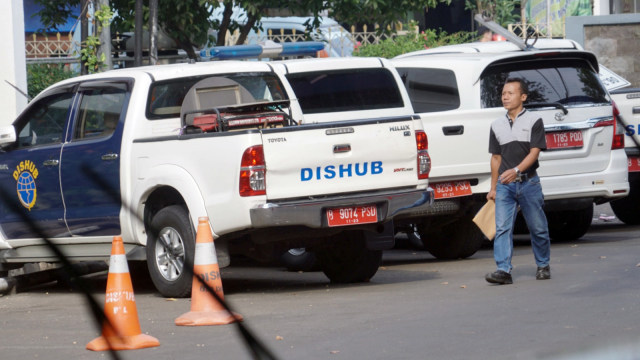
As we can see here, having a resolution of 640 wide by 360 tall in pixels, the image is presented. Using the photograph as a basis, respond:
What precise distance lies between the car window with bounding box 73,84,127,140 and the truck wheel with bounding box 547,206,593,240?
18.1 feet

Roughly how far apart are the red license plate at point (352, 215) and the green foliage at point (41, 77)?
32.1 ft

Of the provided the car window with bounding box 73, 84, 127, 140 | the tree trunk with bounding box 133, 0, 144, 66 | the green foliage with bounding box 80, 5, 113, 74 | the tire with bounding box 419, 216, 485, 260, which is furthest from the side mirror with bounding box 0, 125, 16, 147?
the tree trunk with bounding box 133, 0, 144, 66

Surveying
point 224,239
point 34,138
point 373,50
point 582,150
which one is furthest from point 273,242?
point 373,50

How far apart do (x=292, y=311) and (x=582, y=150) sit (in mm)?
4695

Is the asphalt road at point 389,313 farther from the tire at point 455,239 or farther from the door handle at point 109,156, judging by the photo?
the door handle at point 109,156

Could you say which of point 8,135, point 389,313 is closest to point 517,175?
point 389,313

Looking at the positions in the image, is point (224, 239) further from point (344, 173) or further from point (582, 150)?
point (582, 150)

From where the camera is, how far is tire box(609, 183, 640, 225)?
45.8ft

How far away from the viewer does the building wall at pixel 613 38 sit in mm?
20906

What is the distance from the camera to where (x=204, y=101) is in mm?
9539

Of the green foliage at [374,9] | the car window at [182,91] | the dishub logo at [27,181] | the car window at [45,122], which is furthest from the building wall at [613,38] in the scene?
the dishub logo at [27,181]

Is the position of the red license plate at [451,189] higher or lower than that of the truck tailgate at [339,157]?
lower

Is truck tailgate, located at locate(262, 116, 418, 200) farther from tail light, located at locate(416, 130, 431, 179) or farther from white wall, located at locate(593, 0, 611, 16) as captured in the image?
white wall, located at locate(593, 0, 611, 16)

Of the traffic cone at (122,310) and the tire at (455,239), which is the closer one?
the traffic cone at (122,310)
